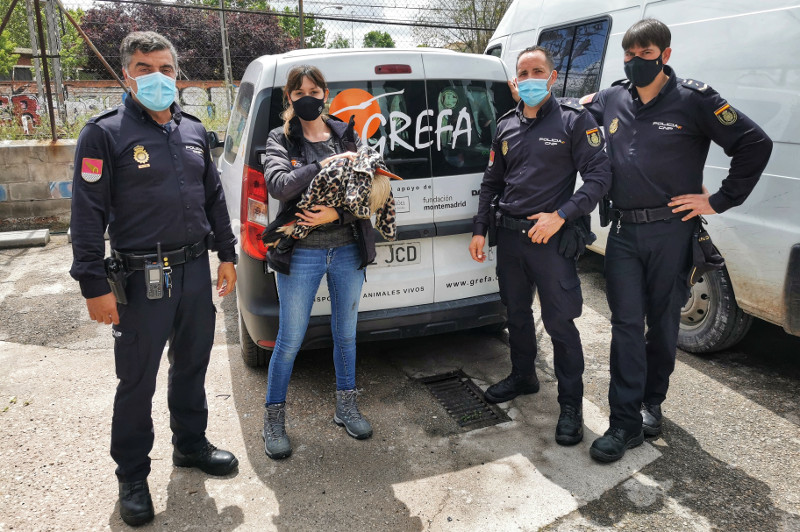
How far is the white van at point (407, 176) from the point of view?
3275mm

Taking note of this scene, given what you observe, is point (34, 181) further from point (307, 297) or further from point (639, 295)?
point (639, 295)

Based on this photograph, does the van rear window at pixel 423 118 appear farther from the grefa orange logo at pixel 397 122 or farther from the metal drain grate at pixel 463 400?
the metal drain grate at pixel 463 400

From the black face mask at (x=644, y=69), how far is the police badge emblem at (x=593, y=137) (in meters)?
0.32

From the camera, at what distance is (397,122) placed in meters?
3.41

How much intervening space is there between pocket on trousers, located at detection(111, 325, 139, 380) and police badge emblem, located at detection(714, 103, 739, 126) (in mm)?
2796

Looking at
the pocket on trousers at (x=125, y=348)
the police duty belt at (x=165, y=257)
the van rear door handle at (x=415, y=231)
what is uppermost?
the police duty belt at (x=165, y=257)

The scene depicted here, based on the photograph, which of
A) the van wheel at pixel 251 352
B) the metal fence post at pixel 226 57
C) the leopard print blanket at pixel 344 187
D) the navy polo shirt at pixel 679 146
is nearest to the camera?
the leopard print blanket at pixel 344 187

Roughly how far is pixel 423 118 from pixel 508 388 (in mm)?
1636

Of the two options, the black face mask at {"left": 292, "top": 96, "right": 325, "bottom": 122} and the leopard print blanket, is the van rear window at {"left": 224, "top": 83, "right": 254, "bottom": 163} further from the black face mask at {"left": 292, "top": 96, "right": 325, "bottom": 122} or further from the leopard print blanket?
the leopard print blanket

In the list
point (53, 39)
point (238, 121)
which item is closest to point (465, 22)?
point (53, 39)

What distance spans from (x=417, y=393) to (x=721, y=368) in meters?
2.09

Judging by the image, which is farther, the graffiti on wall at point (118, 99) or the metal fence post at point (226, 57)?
the graffiti on wall at point (118, 99)

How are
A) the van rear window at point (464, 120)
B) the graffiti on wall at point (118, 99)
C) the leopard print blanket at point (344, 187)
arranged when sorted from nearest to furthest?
the leopard print blanket at point (344, 187)
the van rear window at point (464, 120)
the graffiti on wall at point (118, 99)

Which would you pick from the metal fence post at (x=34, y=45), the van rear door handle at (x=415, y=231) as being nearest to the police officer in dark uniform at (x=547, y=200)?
the van rear door handle at (x=415, y=231)
